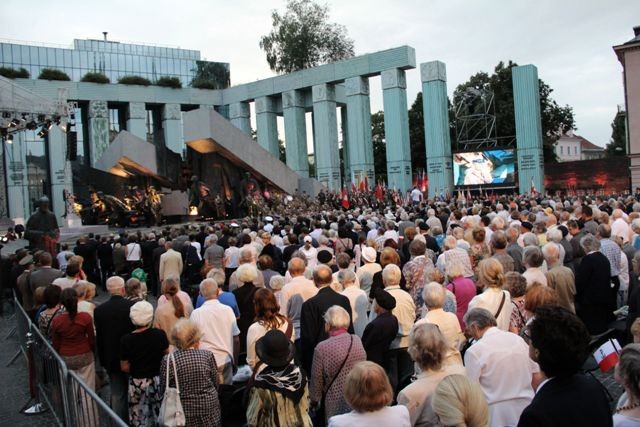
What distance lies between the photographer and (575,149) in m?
84.1

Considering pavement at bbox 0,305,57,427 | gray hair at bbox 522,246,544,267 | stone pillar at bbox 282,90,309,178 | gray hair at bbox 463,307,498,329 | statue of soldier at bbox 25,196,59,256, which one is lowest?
pavement at bbox 0,305,57,427

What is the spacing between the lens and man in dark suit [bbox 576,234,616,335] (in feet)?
20.2

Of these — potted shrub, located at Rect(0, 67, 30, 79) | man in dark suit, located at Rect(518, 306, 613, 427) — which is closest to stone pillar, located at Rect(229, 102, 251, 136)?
potted shrub, located at Rect(0, 67, 30, 79)

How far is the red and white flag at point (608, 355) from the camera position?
304cm

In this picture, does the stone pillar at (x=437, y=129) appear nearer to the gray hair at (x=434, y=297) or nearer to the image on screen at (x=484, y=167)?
the image on screen at (x=484, y=167)

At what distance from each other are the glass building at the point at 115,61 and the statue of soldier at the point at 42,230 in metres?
31.9

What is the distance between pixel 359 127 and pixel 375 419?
31.4m

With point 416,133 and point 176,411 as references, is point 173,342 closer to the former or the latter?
point 176,411

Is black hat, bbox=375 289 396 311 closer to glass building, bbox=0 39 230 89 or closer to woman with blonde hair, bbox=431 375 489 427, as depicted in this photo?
woman with blonde hair, bbox=431 375 489 427

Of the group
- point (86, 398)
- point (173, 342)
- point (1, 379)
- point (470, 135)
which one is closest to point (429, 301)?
point (173, 342)

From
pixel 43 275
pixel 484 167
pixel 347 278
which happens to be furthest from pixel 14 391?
pixel 484 167

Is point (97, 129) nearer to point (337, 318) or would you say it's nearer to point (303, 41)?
point (303, 41)

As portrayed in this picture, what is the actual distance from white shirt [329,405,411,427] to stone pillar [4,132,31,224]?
34.8 m

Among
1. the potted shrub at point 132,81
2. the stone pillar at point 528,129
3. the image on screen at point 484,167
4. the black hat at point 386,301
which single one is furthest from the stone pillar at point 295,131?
the black hat at point 386,301
